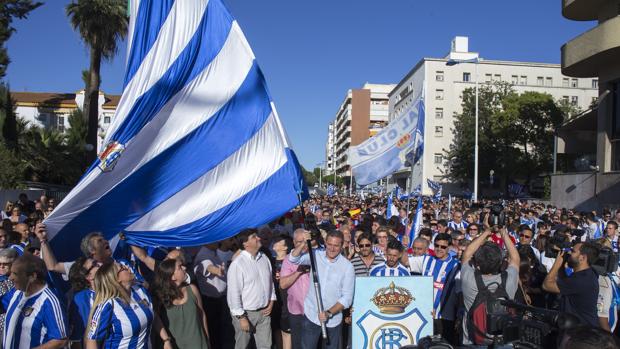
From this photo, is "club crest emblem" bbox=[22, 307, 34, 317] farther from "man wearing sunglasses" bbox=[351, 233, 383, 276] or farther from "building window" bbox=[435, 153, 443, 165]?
"building window" bbox=[435, 153, 443, 165]

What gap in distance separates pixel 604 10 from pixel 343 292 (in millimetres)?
24596

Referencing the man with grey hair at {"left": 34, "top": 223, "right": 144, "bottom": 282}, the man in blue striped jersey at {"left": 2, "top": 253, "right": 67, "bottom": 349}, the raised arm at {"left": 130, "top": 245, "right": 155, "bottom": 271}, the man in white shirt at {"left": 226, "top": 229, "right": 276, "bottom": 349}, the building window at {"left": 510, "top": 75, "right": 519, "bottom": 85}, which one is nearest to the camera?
the man in blue striped jersey at {"left": 2, "top": 253, "right": 67, "bottom": 349}

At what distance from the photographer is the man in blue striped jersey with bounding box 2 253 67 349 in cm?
358

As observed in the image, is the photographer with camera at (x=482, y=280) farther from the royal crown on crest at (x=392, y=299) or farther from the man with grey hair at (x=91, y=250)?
the man with grey hair at (x=91, y=250)

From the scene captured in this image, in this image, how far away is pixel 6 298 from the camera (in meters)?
3.99

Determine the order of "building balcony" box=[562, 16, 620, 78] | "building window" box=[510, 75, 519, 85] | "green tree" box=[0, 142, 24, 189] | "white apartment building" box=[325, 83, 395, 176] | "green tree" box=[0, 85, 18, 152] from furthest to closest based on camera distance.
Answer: "white apartment building" box=[325, 83, 395, 176] < "building window" box=[510, 75, 519, 85] < "green tree" box=[0, 85, 18, 152] < "building balcony" box=[562, 16, 620, 78] < "green tree" box=[0, 142, 24, 189]

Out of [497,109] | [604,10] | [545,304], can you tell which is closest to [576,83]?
[497,109]

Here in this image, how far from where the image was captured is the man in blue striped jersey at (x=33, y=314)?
11.8 ft

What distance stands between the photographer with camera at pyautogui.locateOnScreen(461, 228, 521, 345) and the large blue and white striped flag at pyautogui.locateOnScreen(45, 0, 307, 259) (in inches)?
64.9

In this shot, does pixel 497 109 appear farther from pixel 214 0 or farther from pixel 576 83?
pixel 214 0

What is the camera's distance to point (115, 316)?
374 cm

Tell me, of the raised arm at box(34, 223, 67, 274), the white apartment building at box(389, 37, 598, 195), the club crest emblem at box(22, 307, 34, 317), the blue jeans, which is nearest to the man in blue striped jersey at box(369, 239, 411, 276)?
the blue jeans

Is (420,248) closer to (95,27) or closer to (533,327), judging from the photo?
(533,327)

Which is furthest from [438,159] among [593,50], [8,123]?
[8,123]
